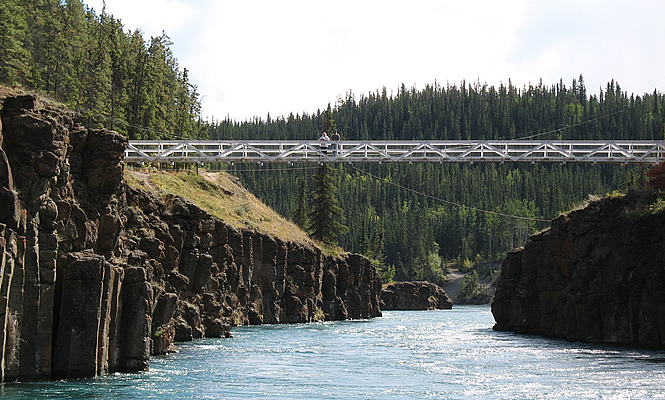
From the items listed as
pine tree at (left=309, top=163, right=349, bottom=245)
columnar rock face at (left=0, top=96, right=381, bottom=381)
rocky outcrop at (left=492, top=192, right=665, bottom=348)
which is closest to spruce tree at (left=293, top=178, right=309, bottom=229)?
pine tree at (left=309, top=163, right=349, bottom=245)

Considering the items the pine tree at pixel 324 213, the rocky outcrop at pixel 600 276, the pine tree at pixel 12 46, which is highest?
the pine tree at pixel 12 46

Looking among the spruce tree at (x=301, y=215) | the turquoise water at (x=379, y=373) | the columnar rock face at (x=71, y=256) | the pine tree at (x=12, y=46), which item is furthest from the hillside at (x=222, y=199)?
the spruce tree at (x=301, y=215)

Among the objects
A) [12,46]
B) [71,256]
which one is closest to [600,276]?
[71,256]

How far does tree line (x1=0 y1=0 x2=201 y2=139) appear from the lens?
195 ft

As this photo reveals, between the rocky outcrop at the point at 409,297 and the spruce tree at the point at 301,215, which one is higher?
the spruce tree at the point at 301,215

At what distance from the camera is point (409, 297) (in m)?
122

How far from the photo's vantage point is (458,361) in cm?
3597

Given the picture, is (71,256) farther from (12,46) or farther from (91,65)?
(91,65)

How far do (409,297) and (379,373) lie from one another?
91067mm

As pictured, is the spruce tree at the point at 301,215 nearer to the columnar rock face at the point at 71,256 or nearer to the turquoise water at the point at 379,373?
the turquoise water at the point at 379,373

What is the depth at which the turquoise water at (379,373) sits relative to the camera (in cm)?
2538

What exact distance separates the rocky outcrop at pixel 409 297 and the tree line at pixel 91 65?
145ft

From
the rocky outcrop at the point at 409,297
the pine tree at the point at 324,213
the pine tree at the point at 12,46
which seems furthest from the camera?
the rocky outcrop at the point at 409,297

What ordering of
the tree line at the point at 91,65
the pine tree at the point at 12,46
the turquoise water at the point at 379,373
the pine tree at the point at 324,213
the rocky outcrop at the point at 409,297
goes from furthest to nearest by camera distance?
the rocky outcrop at the point at 409,297 → the pine tree at the point at 324,213 → the tree line at the point at 91,65 → the pine tree at the point at 12,46 → the turquoise water at the point at 379,373
